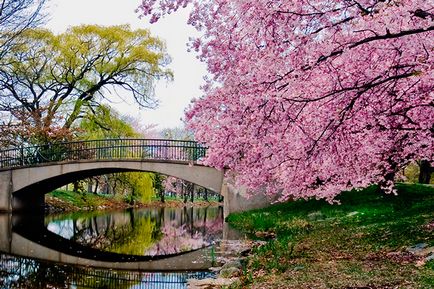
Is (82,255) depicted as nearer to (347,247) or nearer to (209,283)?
(209,283)

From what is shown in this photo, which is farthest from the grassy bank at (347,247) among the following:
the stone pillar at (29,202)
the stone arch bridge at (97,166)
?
the stone pillar at (29,202)

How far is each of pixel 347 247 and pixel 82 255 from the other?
740 centimetres

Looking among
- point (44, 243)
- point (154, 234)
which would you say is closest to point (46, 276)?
point (44, 243)

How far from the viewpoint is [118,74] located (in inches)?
1148

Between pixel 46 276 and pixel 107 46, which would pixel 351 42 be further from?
pixel 107 46

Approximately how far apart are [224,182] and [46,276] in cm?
1159

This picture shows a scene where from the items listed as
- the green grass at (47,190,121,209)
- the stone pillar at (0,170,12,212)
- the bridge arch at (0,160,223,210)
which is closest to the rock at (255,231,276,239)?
the bridge arch at (0,160,223,210)

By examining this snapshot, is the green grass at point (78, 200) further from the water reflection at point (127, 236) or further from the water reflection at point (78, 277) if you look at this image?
the water reflection at point (78, 277)

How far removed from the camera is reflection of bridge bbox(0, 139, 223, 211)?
72.6 feet

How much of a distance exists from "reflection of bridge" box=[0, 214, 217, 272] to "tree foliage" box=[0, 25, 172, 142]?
38.8ft

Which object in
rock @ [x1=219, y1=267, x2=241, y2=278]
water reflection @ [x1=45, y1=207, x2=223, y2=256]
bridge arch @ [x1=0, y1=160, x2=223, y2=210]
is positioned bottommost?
water reflection @ [x1=45, y1=207, x2=223, y2=256]

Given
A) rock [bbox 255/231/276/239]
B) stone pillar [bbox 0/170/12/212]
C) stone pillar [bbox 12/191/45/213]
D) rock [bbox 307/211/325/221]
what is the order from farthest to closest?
1. stone pillar [bbox 12/191/45/213]
2. stone pillar [bbox 0/170/12/212]
3. rock [bbox 307/211/325/221]
4. rock [bbox 255/231/276/239]

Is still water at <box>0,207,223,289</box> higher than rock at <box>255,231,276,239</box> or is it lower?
lower

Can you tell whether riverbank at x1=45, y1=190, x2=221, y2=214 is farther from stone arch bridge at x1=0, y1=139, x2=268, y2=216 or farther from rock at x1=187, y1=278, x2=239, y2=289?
rock at x1=187, y1=278, x2=239, y2=289
